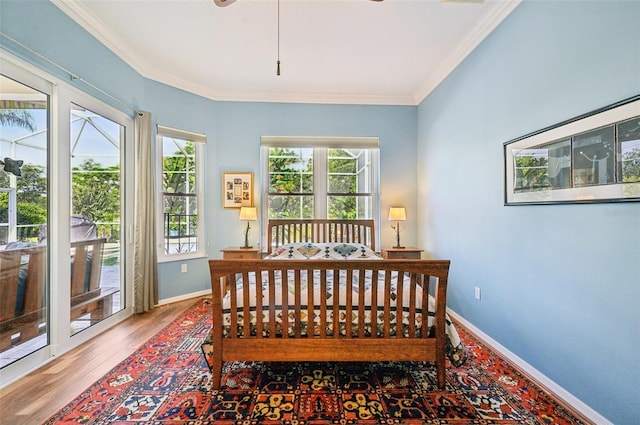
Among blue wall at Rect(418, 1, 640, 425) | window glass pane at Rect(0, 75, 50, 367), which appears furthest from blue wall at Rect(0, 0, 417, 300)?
window glass pane at Rect(0, 75, 50, 367)

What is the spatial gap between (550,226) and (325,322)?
1.70 metres

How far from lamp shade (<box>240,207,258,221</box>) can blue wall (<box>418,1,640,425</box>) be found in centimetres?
262

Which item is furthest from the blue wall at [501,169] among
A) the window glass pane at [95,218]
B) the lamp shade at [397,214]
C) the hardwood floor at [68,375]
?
the hardwood floor at [68,375]

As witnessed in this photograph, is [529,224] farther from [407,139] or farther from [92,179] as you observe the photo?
[92,179]

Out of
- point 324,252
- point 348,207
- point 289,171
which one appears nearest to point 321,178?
point 289,171

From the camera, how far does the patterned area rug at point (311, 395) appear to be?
1591mm

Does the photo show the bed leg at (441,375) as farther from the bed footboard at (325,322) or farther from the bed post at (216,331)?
the bed post at (216,331)

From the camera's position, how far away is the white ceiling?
2.35 m

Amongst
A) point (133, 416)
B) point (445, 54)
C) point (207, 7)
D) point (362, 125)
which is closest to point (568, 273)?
point (445, 54)

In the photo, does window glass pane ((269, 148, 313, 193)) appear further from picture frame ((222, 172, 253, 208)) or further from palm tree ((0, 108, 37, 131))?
palm tree ((0, 108, 37, 131))

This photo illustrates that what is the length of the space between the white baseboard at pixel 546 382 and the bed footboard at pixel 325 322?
2.46 feet

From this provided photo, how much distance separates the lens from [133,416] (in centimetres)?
161

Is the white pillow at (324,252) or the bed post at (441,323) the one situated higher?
the white pillow at (324,252)

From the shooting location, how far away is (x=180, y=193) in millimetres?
3807
